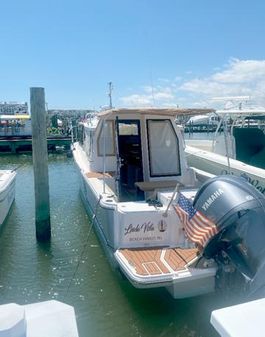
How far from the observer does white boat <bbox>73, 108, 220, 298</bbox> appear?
15.7ft

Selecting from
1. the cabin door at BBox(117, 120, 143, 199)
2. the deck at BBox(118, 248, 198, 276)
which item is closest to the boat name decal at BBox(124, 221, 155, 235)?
the deck at BBox(118, 248, 198, 276)

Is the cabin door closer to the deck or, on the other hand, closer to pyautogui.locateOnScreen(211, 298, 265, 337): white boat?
the deck

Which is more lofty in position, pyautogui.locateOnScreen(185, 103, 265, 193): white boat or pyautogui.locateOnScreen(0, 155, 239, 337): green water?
pyautogui.locateOnScreen(185, 103, 265, 193): white boat

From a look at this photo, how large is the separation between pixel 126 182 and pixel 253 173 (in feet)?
9.64

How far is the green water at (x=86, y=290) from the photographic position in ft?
15.5

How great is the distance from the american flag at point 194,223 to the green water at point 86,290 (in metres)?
0.91

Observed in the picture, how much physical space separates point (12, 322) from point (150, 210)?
12.8 feet

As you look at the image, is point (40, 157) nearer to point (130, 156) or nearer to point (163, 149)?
point (130, 156)

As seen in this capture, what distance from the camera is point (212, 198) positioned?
486cm

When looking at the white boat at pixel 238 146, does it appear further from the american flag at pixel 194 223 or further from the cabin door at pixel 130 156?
the american flag at pixel 194 223

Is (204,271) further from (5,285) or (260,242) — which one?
(5,285)

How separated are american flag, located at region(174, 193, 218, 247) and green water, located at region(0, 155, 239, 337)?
2.98ft

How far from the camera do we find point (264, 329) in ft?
5.35

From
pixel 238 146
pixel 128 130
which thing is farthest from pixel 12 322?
pixel 238 146
